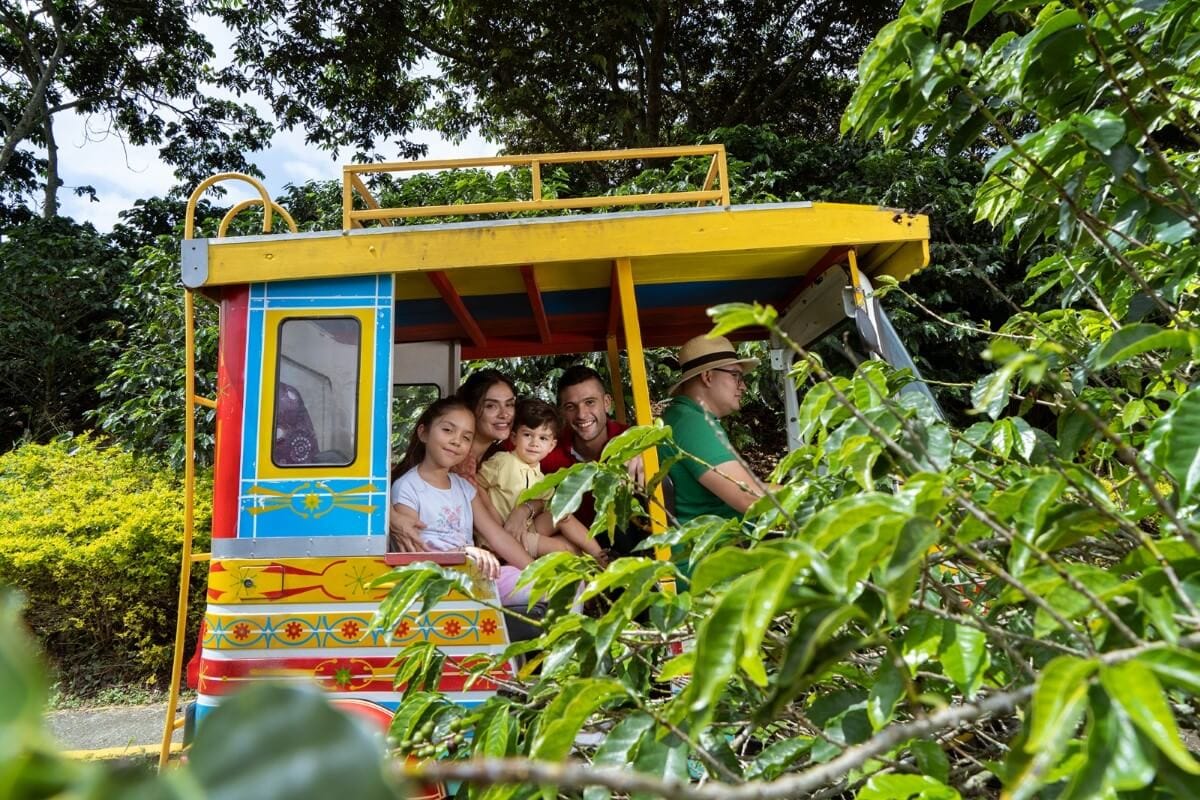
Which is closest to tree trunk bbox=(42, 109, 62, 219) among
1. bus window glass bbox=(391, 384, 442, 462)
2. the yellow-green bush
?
the yellow-green bush

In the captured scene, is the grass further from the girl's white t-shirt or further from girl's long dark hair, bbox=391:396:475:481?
the girl's white t-shirt

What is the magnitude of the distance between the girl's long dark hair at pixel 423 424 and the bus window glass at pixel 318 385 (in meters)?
0.48

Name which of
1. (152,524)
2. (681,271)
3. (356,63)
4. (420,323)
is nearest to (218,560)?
(420,323)

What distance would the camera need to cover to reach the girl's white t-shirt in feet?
10.4

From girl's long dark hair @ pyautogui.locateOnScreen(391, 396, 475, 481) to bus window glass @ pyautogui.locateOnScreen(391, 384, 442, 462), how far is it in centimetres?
68

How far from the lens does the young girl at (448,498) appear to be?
317 cm

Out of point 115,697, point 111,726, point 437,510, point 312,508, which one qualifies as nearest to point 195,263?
point 312,508

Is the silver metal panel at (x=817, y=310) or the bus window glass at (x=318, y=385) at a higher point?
the silver metal panel at (x=817, y=310)

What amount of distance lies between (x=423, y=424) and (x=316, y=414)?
618 millimetres

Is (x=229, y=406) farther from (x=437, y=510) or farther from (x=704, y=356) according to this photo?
(x=704, y=356)

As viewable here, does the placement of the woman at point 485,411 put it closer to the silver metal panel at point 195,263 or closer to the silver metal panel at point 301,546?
the silver metal panel at point 301,546

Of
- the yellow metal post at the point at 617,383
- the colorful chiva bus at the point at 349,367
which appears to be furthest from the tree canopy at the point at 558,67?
the colorful chiva bus at the point at 349,367

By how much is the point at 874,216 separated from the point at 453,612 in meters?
2.02

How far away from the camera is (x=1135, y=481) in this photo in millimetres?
1721
